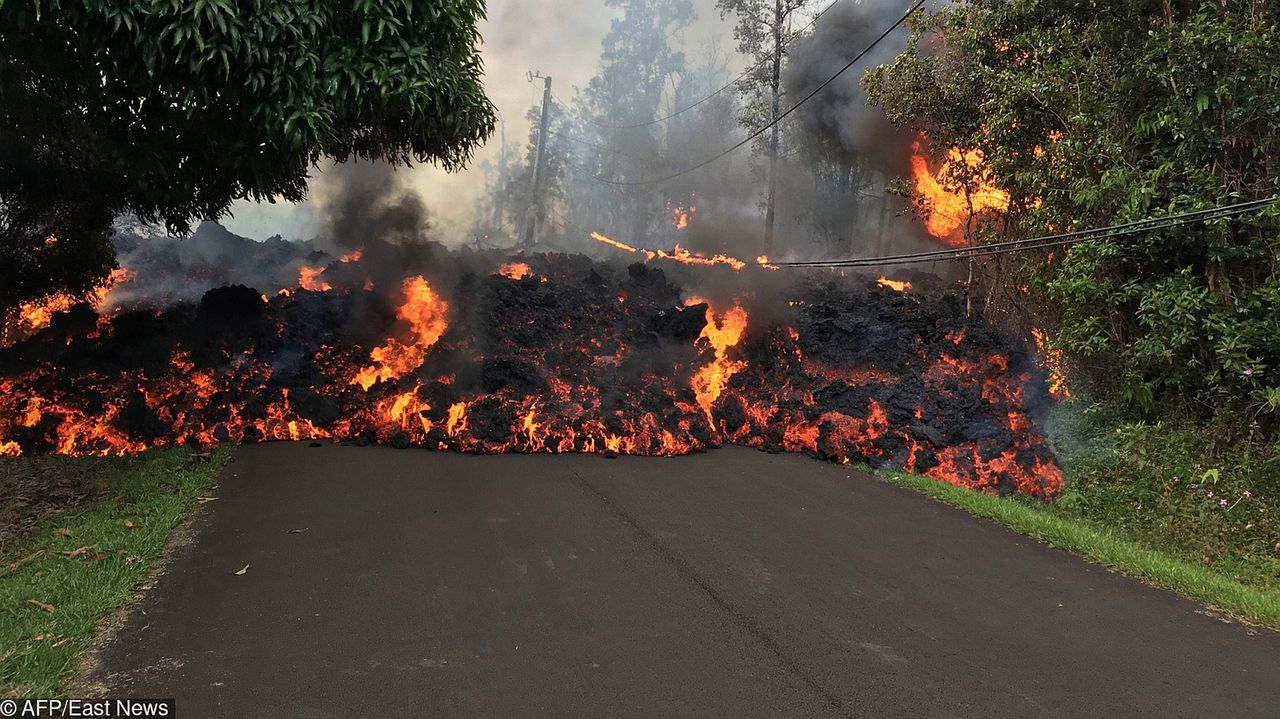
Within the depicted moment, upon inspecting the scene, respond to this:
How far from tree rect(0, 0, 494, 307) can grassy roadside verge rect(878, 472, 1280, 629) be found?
698 cm

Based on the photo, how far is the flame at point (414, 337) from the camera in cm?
1118

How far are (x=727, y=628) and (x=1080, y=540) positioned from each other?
4.33 meters

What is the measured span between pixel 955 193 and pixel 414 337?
37.4 feet

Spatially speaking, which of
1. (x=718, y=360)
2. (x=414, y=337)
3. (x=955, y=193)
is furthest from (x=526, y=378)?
(x=955, y=193)

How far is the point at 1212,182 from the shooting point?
766 cm

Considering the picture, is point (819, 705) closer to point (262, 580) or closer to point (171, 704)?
point (171, 704)

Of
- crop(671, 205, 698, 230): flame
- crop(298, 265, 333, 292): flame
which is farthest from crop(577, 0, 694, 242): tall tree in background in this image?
crop(298, 265, 333, 292): flame

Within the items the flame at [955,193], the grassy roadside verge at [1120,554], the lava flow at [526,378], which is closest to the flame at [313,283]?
the lava flow at [526,378]

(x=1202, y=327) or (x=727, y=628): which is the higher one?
(x=1202, y=327)

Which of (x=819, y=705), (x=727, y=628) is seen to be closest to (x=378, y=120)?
(x=727, y=628)

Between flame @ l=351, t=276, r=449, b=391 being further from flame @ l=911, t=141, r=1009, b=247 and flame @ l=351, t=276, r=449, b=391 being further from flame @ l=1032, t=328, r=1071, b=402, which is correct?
flame @ l=911, t=141, r=1009, b=247

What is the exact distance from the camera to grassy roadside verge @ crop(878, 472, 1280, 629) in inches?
211

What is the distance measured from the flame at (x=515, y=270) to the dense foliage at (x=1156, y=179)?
34.3 feet

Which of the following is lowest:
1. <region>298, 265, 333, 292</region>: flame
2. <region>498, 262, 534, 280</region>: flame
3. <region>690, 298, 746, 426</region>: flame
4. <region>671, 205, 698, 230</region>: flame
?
<region>690, 298, 746, 426</region>: flame
